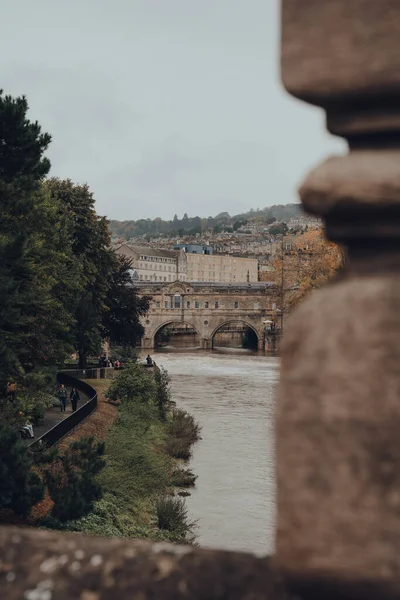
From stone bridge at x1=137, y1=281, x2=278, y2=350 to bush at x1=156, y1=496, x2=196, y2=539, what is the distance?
76.1m

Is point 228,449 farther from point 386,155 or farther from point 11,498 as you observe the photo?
point 386,155

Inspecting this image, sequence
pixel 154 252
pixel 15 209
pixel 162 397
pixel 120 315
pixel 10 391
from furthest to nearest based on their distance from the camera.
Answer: pixel 154 252 < pixel 120 315 < pixel 162 397 < pixel 10 391 < pixel 15 209

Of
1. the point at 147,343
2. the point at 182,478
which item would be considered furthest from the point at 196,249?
the point at 182,478

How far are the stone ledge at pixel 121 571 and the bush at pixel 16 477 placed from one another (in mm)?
14002

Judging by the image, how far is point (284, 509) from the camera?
2.13 metres

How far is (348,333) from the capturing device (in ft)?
6.88

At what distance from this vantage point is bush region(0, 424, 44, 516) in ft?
53.5

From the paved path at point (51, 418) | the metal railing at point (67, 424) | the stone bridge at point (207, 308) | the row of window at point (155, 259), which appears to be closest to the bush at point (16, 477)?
the metal railing at point (67, 424)

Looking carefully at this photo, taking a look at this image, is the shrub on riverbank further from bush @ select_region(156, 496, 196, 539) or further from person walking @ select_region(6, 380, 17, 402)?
person walking @ select_region(6, 380, 17, 402)

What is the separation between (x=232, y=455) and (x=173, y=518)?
10.9 m

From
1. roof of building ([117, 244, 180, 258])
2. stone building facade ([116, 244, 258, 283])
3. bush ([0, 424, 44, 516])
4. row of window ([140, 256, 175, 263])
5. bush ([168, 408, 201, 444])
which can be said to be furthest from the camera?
row of window ([140, 256, 175, 263])

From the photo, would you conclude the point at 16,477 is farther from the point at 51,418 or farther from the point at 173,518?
the point at 51,418

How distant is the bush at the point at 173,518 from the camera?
22.8m

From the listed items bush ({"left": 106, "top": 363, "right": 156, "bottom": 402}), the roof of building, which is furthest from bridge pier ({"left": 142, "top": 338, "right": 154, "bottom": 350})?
the roof of building
